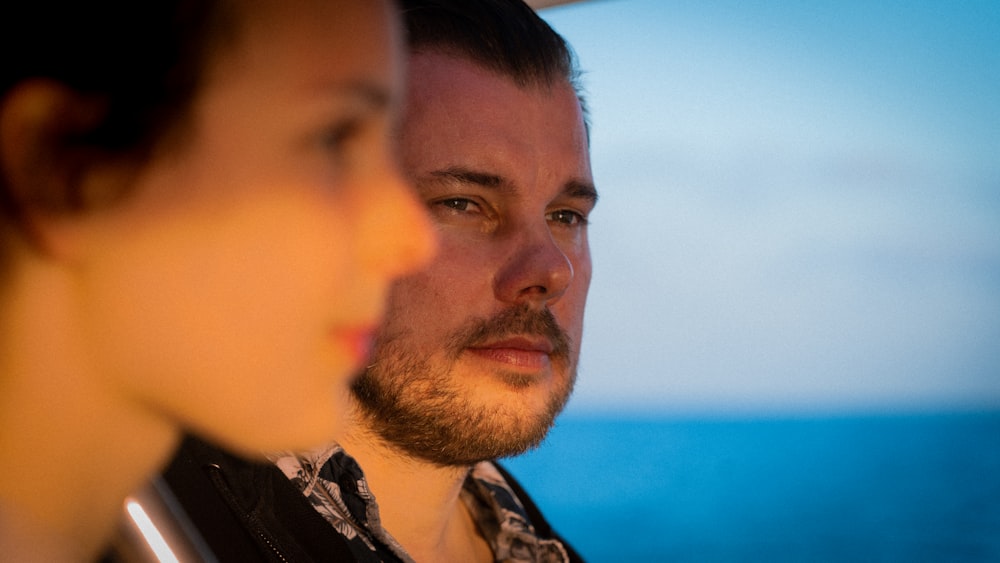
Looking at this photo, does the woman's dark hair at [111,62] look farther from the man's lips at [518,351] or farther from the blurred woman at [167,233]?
the man's lips at [518,351]

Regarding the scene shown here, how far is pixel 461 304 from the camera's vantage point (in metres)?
1.09

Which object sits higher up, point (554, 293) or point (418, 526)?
point (554, 293)

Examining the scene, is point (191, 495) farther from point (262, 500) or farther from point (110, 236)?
point (110, 236)

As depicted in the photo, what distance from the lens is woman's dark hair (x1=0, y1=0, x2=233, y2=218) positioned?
382mm

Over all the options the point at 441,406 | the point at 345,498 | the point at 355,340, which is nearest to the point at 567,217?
the point at 441,406

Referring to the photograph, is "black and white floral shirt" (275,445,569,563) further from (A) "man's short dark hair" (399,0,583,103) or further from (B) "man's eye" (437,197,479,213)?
(A) "man's short dark hair" (399,0,583,103)

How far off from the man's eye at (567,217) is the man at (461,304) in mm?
80

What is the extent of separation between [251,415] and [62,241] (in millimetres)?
119

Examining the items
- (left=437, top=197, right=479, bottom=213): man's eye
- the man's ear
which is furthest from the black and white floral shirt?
the man's ear

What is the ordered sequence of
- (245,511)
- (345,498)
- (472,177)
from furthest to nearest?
(472,177), (345,498), (245,511)

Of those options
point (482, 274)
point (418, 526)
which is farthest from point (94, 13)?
point (418, 526)

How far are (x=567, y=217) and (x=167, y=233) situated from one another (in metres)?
0.94

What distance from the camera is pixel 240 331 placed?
0.42 metres

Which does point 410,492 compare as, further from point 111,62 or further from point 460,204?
point 111,62
